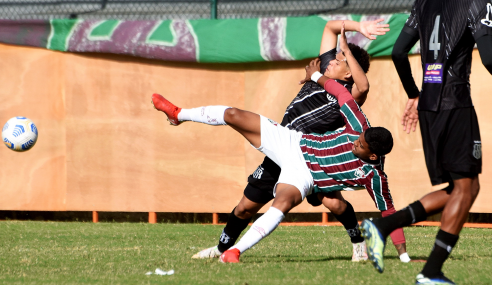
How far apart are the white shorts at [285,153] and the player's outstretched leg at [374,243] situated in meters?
0.97

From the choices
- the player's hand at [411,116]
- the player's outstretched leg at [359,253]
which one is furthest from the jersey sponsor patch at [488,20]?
the player's outstretched leg at [359,253]

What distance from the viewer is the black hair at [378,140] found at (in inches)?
178

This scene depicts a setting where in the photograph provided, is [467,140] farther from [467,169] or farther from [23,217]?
[23,217]

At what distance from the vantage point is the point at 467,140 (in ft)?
12.4

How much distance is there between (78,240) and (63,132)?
2.80 metres

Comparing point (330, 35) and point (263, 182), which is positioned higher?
point (330, 35)

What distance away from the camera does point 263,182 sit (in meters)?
5.27

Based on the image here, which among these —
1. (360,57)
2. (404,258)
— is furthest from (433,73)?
(360,57)

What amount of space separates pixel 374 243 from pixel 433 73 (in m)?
1.14

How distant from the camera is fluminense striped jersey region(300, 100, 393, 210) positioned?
4742mm

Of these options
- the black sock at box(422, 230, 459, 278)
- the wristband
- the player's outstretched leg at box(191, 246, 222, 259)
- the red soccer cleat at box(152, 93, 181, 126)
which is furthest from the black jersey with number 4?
the player's outstretched leg at box(191, 246, 222, 259)

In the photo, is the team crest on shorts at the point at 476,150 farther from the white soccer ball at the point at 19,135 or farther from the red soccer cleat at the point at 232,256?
the white soccer ball at the point at 19,135

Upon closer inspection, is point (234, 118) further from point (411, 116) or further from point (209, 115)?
point (411, 116)

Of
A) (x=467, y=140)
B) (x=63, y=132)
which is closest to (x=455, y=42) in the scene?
(x=467, y=140)
